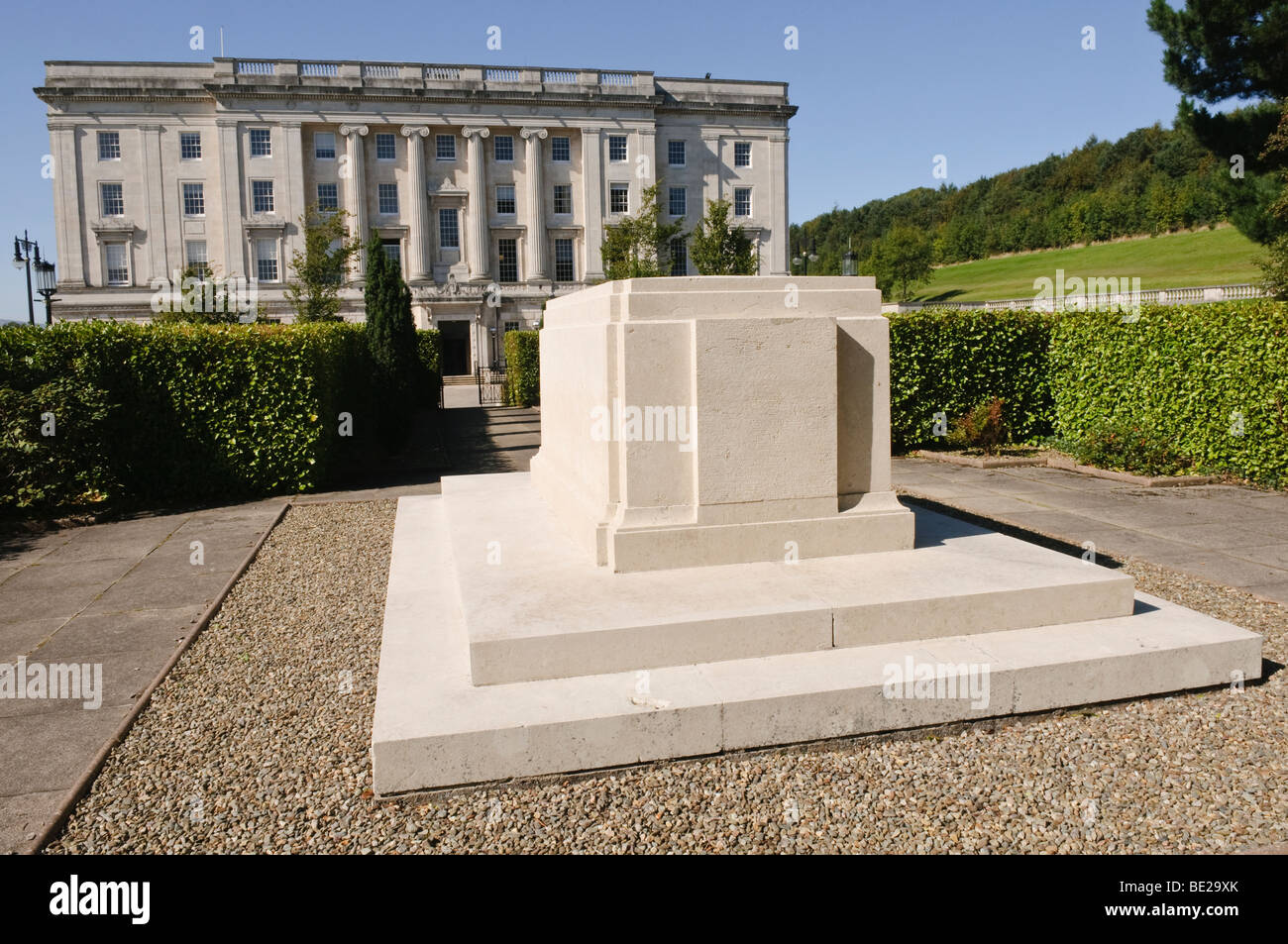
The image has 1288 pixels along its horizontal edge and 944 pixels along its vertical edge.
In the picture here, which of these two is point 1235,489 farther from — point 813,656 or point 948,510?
point 813,656

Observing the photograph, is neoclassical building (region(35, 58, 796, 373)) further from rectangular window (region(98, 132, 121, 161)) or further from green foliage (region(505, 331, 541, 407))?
green foliage (region(505, 331, 541, 407))

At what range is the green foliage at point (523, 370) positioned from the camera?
1139 inches

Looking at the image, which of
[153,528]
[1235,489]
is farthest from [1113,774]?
[153,528]

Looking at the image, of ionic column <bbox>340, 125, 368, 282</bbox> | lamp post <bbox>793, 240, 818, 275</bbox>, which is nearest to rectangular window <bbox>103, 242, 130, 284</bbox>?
ionic column <bbox>340, 125, 368, 282</bbox>

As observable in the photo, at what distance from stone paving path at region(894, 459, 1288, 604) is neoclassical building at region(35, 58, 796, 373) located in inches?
1865

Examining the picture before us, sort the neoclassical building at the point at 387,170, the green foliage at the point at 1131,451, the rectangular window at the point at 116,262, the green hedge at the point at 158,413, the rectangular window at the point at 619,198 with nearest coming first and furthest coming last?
1. the green hedge at the point at 158,413
2. the green foliage at the point at 1131,451
3. the neoclassical building at the point at 387,170
4. the rectangular window at the point at 116,262
5. the rectangular window at the point at 619,198

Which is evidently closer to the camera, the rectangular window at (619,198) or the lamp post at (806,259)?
the lamp post at (806,259)

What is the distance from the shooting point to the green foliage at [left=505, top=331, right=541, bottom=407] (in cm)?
2894

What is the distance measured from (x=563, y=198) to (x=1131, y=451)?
178 feet

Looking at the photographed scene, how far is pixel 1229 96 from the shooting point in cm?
2827

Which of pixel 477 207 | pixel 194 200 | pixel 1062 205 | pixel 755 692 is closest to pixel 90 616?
pixel 755 692

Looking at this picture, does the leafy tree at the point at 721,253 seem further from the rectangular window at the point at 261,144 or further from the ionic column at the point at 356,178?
the rectangular window at the point at 261,144

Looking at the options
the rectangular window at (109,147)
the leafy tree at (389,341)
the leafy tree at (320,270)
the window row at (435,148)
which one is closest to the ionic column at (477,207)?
the window row at (435,148)

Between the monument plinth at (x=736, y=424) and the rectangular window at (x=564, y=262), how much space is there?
57.7 metres
